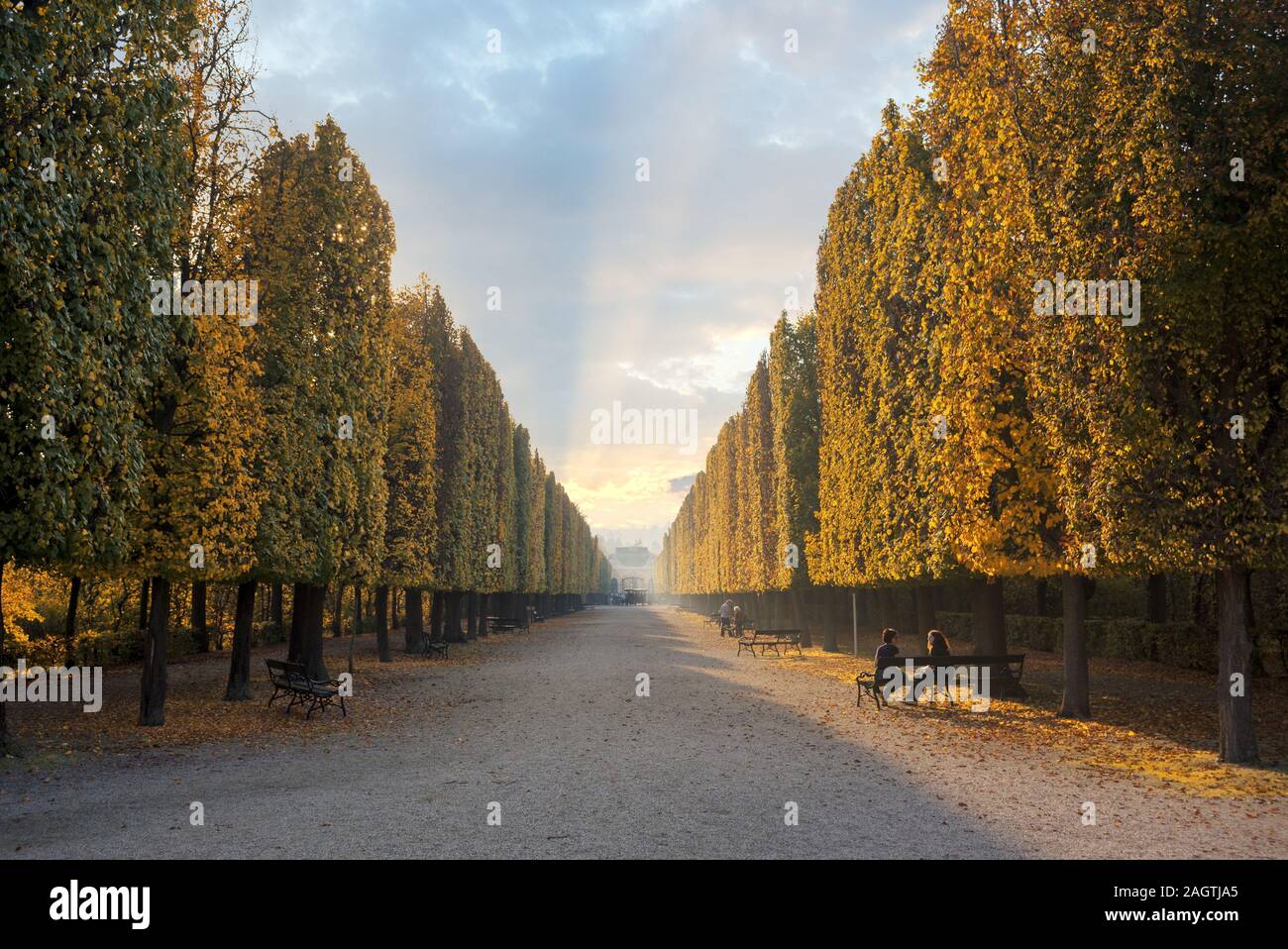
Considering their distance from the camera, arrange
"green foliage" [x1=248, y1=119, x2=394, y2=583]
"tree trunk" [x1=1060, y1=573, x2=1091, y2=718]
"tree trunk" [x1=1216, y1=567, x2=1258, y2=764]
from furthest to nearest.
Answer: "green foliage" [x1=248, y1=119, x2=394, y2=583]
"tree trunk" [x1=1060, y1=573, x2=1091, y2=718]
"tree trunk" [x1=1216, y1=567, x2=1258, y2=764]

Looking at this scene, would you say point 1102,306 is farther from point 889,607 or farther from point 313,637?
point 889,607

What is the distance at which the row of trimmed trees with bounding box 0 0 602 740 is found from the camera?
1014cm

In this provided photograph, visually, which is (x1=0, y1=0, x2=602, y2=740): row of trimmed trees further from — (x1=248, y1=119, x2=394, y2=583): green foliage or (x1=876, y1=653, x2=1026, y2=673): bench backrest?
(x1=876, y1=653, x2=1026, y2=673): bench backrest

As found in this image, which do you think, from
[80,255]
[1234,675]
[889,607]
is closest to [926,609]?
[889,607]

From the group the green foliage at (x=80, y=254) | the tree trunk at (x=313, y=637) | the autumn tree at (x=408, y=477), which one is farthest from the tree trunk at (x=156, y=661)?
the autumn tree at (x=408, y=477)

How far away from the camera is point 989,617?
66.5 ft

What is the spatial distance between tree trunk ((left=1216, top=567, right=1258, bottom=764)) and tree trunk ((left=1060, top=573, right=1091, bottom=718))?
130 inches

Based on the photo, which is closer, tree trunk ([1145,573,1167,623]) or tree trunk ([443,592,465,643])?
tree trunk ([1145,573,1167,623])

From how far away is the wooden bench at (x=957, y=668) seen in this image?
1816cm

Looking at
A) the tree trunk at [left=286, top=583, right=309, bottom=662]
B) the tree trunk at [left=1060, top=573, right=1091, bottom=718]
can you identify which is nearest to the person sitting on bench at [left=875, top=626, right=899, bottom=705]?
the tree trunk at [left=1060, top=573, right=1091, bottom=718]

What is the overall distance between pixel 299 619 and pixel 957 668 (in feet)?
55.2

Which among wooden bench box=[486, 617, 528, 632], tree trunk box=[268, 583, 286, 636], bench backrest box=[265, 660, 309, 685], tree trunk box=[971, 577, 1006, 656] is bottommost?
wooden bench box=[486, 617, 528, 632]
